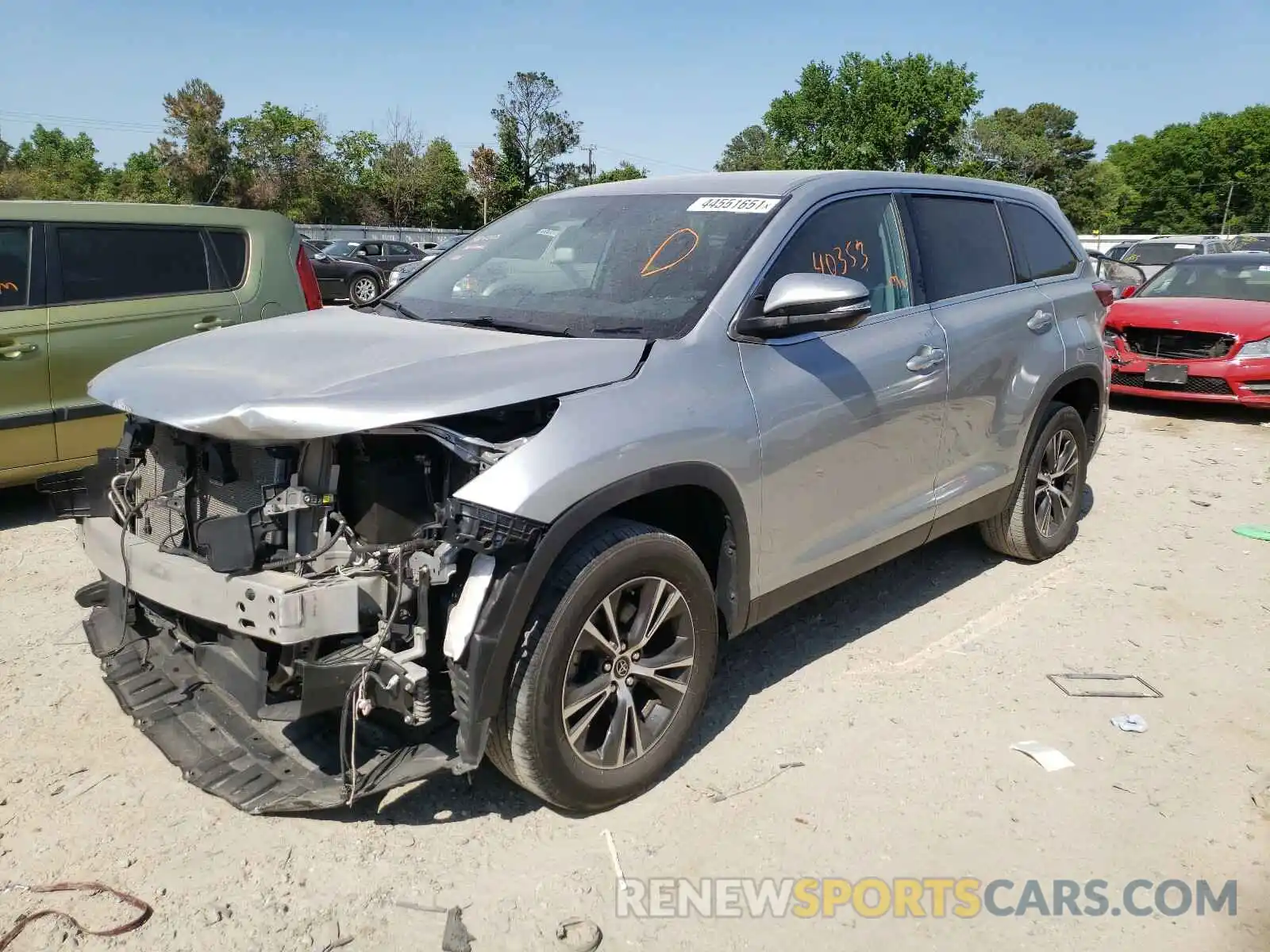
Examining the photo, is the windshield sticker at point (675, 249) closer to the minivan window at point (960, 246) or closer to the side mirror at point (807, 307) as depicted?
the side mirror at point (807, 307)

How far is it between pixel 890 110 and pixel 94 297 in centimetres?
5175

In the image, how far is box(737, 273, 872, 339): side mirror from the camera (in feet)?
10.3

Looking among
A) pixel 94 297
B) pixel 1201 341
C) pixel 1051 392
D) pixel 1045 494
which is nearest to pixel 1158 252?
pixel 1201 341

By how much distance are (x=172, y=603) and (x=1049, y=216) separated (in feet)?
15.6

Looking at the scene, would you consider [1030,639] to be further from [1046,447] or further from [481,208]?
[481,208]

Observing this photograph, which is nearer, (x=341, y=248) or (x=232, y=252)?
(x=232, y=252)

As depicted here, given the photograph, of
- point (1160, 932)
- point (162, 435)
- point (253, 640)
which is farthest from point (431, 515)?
point (1160, 932)

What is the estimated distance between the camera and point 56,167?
57.5 metres

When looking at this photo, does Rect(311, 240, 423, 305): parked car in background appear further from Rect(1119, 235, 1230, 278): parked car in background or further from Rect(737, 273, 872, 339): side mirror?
Rect(737, 273, 872, 339): side mirror

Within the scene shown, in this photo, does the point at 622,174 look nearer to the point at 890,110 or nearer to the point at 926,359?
the point at 890,110

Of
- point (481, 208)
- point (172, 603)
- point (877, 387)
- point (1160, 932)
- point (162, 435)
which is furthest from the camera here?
point (481, 208)

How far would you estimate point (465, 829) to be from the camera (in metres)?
2.97

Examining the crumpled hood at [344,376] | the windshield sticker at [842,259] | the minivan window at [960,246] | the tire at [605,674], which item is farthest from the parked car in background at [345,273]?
the tire at [605,674]

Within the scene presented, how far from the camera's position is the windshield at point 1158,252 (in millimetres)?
19125
